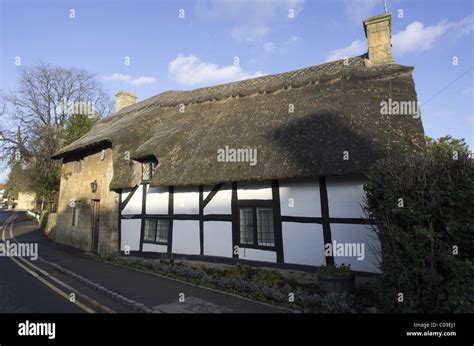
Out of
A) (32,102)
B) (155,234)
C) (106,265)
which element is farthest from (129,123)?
(32,102)

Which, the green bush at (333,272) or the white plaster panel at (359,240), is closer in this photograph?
the green bush at (333,272)

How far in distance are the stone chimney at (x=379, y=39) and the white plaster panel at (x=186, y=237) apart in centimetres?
878

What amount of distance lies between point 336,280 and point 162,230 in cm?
717

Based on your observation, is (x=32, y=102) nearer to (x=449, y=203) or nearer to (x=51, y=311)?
(x=51, y=311)

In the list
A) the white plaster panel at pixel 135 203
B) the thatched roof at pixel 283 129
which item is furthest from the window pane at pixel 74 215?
the white plaster panel at pixel 135 203

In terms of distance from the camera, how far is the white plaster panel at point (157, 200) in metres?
11.3

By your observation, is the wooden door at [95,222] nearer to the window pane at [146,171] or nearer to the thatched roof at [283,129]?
the thatched roof at [283,129]

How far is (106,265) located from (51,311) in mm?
4898

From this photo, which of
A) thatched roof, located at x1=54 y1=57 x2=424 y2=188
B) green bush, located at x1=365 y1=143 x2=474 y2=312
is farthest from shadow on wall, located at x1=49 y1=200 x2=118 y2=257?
green bush, located at x1=365 y1=143 x2=474 y2=312

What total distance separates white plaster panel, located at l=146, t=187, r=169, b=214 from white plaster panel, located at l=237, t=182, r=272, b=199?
10.8 ft

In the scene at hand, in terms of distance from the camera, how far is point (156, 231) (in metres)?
11.6

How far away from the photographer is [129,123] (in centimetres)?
1397

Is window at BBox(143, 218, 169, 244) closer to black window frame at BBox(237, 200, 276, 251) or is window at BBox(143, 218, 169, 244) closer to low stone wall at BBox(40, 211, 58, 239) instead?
black window frame at BBox(237, 200, 276, 251)

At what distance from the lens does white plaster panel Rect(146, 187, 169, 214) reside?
11332 millimetres
